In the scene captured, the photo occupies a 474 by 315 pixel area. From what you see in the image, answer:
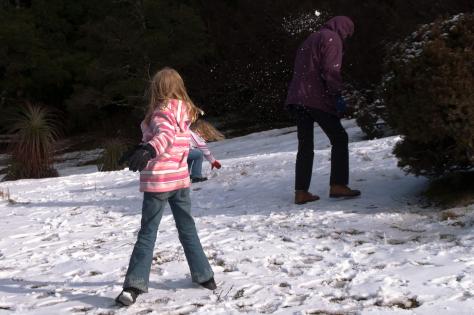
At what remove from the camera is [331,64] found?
6273mm

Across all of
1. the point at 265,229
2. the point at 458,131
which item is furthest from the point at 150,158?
the point at 458,131

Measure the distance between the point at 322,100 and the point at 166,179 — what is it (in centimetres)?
256

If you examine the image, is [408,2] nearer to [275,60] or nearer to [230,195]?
[275,60]

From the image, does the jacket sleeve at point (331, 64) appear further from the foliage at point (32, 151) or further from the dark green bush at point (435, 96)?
the foliage at point (32, 151)

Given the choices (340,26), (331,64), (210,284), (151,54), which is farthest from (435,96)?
(151,54)

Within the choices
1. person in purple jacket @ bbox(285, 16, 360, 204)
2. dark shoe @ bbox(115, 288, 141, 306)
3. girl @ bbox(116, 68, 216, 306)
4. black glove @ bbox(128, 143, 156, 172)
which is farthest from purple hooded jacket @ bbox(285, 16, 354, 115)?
dark shoe @ bbox(115, 288, 141, 306)

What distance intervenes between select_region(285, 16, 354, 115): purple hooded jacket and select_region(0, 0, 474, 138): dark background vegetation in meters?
14.7

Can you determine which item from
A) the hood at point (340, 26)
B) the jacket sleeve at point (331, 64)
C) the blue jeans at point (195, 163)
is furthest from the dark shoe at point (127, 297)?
the blue jeans at point (195, 163)

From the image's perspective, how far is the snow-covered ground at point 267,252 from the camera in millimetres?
3969

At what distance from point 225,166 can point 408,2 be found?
10.8 metres

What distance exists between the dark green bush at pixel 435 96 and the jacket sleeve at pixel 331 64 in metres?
0.51

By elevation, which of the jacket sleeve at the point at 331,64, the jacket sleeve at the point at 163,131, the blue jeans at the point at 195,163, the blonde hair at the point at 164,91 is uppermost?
the jacket sleeve at the point at 331,64

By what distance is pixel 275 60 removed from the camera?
24.2 meters

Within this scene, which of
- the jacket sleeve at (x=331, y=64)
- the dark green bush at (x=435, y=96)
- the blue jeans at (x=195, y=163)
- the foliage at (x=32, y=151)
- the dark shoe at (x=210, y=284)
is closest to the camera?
the dark shoe at (x=210, y=284)
